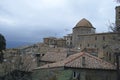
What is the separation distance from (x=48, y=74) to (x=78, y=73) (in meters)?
5.46

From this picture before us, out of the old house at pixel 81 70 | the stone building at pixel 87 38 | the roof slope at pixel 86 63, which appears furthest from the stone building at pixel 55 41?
the old house at pixel 81 70

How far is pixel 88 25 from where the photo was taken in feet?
436

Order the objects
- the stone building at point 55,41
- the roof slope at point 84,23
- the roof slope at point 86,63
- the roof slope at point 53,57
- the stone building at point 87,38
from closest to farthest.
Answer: the roof slope at point 86,63 → the roof slope at point 53,57 → the stone building at point 87,38 → the roof slope at point 84,23 → the stone building at point 55,41

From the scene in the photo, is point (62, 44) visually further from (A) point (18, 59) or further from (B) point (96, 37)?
(A) point (18, 59)

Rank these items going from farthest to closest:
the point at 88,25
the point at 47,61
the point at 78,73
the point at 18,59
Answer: the point at 88,25, the point at 18,59, the point at 47,61, the point at 78,73

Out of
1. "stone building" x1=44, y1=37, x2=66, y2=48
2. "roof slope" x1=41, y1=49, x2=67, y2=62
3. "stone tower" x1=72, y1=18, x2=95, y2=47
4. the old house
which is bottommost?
the old house

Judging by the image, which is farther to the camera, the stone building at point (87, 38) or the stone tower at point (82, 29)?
the stone tower at point (82, 29)

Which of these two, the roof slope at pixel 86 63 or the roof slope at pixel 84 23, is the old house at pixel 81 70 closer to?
the roof slope at pixel 86 63

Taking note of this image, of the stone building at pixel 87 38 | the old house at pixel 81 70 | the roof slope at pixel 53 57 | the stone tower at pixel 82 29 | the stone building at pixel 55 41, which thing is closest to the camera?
the old house at pixel 81 70

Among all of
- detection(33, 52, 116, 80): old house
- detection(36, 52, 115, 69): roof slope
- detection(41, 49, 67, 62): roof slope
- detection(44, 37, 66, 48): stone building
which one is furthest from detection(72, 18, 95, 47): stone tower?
detection(33, 52, 116, 80): old house

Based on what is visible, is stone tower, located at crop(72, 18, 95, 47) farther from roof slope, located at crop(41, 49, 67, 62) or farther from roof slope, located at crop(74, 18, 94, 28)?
roof slope, located at crop(41, 49, 67, 62)

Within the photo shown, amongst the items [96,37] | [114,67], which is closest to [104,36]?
[96,37]

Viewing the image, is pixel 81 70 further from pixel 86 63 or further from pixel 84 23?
pixel 84 23

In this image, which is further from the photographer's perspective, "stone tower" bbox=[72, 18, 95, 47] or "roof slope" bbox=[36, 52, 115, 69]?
"stone tower" bbox=[72, 18, 95, 47]
